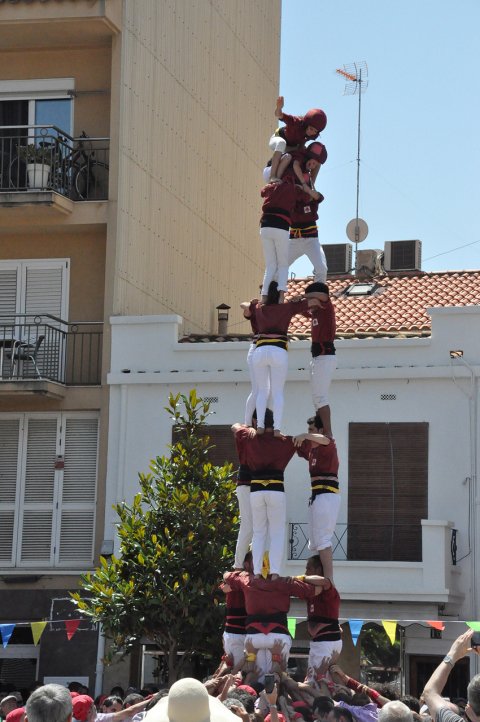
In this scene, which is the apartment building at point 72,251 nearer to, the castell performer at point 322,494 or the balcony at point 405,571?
the balcony at point 405,571

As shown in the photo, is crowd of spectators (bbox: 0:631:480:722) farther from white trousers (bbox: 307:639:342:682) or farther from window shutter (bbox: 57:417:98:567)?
window shutter (bbox: 57:417:98:567)

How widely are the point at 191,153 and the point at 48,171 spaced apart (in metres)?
3.58

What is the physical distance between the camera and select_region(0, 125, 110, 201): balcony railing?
1024 inches

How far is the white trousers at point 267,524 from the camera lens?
14852mm

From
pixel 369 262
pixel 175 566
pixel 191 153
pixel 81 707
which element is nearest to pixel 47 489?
pixel 175 566

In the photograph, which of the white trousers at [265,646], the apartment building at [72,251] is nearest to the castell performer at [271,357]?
the white trousers at [265,646]

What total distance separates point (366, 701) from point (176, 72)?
53.9ft

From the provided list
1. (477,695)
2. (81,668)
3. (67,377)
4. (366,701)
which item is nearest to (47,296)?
(67,377)

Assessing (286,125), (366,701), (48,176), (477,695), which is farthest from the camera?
(48,176)

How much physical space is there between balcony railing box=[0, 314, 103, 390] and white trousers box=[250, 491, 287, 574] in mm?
11239

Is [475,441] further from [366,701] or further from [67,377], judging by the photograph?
[366,701]

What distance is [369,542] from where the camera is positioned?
23.9 meters

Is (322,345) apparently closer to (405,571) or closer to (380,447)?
(405,571)

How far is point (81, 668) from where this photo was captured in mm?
24172
